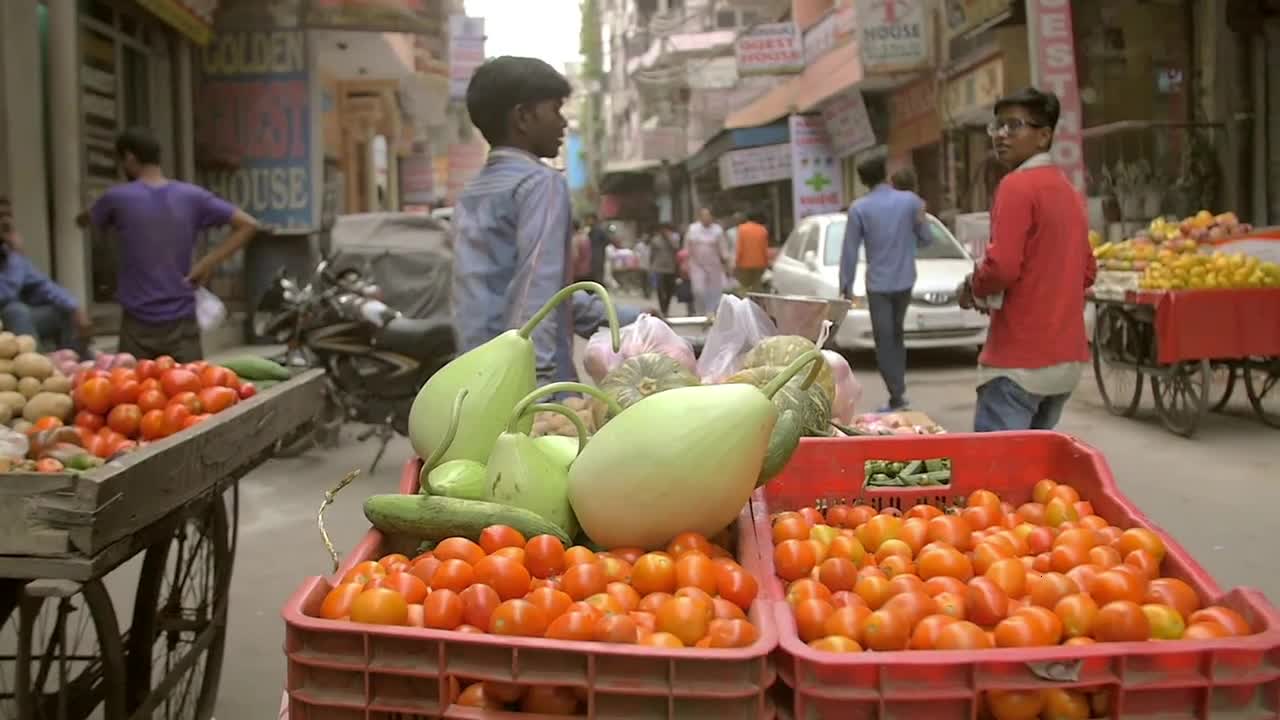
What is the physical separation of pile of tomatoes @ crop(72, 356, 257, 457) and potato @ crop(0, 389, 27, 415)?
144 mm

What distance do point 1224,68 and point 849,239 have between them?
6.49 meters

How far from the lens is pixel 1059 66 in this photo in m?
11.4

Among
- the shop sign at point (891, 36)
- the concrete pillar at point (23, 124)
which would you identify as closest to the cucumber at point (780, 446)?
the concrete pillar at point (23, 124)

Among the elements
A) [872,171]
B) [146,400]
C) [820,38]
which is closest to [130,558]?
→ [146,400]

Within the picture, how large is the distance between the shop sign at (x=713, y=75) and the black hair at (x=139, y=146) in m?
30.4

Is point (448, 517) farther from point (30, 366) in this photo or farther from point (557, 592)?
point (30, 366)

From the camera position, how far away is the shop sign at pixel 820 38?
22.8 m

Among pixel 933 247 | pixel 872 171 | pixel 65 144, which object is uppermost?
pixel 65 144

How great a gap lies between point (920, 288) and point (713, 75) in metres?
24.1

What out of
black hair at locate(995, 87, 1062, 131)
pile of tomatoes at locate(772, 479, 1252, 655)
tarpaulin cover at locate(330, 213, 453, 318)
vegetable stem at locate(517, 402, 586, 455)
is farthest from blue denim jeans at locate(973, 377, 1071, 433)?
tarpaulin cover at locate(330, 213, 453, 318)

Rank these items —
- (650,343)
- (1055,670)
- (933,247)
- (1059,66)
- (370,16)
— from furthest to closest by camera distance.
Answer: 1. (370,16)
2. (933,247)
3. (1059,66)
4. (650,343)
5. (1055,670)

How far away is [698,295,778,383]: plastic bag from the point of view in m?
3.71

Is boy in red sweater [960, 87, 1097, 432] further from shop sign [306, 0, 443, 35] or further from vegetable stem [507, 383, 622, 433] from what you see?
shop sign [306, 0, 443, 35]

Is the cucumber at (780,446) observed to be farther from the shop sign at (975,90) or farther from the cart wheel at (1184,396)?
the shop sign at (975,90)
